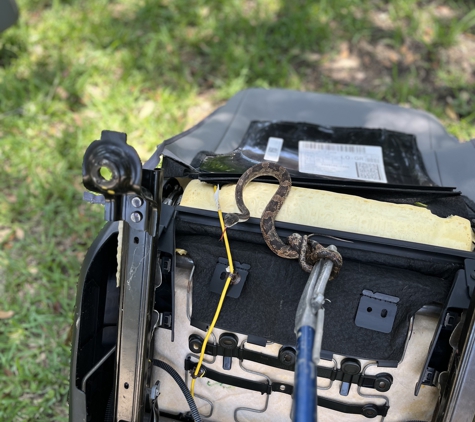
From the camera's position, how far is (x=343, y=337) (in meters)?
1.34

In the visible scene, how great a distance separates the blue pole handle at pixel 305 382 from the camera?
3.05 ft

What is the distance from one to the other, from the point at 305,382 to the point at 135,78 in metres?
3.21

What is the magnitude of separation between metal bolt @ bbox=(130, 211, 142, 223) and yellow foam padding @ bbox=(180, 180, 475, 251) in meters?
0.27

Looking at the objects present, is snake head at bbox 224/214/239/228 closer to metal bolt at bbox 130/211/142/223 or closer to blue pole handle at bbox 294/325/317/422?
metal bolt at bbox 130/211/142/223

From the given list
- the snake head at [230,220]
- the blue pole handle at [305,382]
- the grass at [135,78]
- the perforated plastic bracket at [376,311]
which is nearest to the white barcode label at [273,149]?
the snake head at [230,220]

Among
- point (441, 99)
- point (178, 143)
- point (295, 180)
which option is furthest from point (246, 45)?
point (295, 180)

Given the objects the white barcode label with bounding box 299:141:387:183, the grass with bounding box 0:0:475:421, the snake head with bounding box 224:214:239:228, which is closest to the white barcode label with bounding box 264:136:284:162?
the white barcode label with bounding box 299:141:387:183

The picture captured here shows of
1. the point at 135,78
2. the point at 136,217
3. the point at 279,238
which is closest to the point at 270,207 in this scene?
the point at 279,238

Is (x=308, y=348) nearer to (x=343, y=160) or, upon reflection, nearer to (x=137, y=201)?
(x=137, y=201)

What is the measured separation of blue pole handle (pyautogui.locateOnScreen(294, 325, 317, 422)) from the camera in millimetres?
930

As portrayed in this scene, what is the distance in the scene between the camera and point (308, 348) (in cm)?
100

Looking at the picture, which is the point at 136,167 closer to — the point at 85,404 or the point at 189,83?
the point at 85,404

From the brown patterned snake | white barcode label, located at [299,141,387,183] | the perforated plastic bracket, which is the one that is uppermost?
white barcode label, located at [299,141,387,183]

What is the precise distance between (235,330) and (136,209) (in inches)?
17.7
